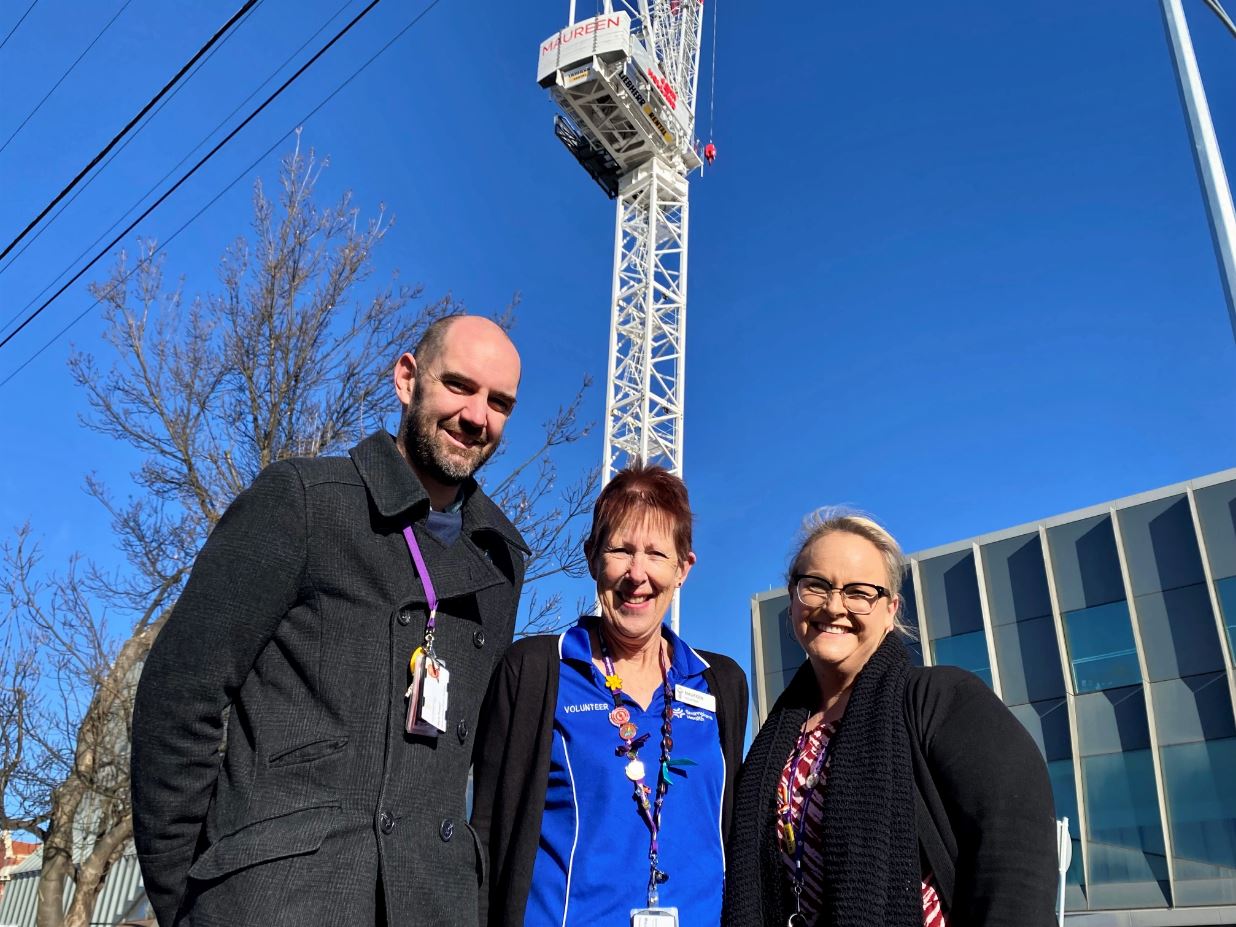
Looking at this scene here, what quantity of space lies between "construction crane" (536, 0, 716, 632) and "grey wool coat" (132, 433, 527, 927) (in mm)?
24186

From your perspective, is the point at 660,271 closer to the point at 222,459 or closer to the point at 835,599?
the point at 222,459

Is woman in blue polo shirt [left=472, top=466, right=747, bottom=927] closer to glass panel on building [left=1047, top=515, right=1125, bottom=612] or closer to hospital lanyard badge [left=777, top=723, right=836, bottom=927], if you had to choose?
hospital lanyard badge [left=777, top=723, right=836, bottom=927]

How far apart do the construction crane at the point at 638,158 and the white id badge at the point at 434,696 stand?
79.3 feet

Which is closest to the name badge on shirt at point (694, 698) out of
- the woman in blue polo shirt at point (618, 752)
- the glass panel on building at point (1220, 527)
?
the woman in blue polo shirt at point (618, 752)

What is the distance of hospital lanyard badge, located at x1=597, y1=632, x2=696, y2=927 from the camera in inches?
92.8

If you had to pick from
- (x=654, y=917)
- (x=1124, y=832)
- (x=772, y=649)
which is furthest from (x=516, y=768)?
(x=772, y=649)

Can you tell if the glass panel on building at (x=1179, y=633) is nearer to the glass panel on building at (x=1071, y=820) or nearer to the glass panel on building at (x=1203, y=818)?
the glass panel on building at (x=1203, y=818)

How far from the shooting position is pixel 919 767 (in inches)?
89.2

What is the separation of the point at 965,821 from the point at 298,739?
141 centimetres

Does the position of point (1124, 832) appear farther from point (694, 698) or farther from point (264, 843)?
point (264, 843)

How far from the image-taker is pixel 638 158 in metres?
30.4

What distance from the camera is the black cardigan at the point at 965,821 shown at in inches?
80.6

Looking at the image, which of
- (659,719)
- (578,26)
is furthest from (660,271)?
(659,719)

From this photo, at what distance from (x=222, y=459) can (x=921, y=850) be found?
6.14m
